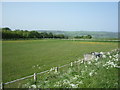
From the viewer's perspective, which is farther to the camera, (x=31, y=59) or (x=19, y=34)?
(x=19, y=34)

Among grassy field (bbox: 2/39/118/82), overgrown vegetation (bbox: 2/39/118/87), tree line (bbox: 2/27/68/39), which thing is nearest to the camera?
overgrown vegetation (bbox: 2/39/118/87)

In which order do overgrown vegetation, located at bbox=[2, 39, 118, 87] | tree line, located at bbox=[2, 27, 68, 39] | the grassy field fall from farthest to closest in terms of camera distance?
tree line, located at bbox=[2, 27, 68, 39], the grassy field, overgrown vegetation, located at bbox=[2, 39, 118, 87]

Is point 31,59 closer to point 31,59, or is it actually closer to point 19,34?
point 31,59

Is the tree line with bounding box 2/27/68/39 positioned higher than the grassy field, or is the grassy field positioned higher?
the tree line with bounding box 2/27/68/39

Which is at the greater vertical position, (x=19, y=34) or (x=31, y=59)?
(x=19, y=34)

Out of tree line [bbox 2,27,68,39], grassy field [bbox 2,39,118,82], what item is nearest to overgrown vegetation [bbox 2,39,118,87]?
grassy field [bbox 2,39,118,82]

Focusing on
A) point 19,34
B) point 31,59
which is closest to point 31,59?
point 31,59

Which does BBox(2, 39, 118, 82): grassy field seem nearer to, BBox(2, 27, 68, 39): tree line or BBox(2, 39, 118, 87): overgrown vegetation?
BBox(2, 39, 118, 87): overgrown vegetation

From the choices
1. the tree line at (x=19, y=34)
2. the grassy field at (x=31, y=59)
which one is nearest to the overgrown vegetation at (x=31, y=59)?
the grassy field at (x=31, y=59)

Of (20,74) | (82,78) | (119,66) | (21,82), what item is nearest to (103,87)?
(82,78)

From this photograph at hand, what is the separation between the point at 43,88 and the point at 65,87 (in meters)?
0.73

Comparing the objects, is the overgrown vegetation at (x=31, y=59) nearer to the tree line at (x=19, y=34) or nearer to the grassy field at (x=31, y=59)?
the grassy field at (x=31, y=59)

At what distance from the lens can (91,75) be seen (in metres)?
6.71

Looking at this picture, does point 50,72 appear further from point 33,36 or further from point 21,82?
point 33,36
